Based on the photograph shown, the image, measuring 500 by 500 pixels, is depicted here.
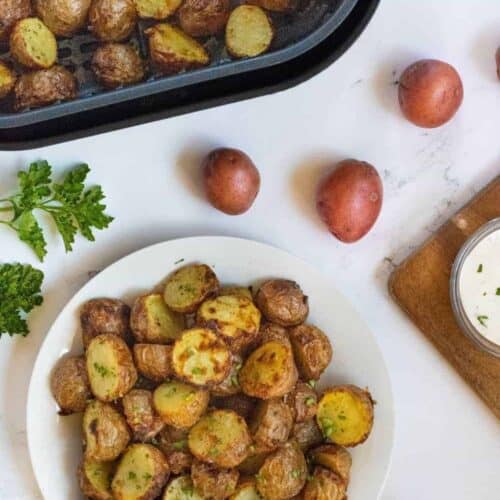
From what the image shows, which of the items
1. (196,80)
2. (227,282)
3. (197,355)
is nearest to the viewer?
(196,80)

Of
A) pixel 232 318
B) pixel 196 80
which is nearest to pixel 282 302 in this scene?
pixel 232 318

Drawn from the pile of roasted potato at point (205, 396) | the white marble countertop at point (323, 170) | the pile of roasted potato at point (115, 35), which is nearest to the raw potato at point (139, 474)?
the pile of roasted potato at point (205, 396)

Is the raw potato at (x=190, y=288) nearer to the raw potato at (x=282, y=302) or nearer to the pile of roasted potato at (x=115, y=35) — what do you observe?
the raw potato at (x=282, y=302)

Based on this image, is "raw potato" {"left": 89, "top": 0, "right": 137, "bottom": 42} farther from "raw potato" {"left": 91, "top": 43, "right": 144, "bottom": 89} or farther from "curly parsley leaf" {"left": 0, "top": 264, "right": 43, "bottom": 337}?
"curly parsley leaf" {"left": 0, "top": 264, "right": 43, "bottom": 337}

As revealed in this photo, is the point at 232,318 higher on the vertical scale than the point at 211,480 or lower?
higher

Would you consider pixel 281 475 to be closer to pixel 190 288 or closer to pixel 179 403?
pixel 179 403

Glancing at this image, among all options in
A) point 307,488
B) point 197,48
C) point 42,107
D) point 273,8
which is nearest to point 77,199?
point 42,107

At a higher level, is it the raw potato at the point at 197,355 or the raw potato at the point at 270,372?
the raw potato at the point at 197,355

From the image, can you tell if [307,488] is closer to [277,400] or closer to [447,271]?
[277,400]

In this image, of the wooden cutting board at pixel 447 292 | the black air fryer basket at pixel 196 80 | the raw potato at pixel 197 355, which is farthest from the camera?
the wooden cutting board at pixel 447 292
